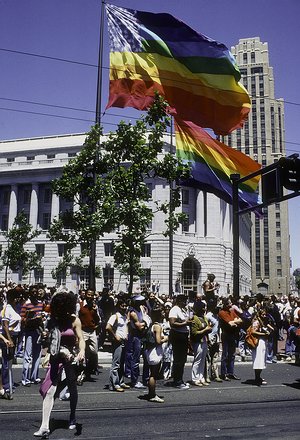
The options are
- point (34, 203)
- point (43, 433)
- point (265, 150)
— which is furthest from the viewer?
point (265, 150)

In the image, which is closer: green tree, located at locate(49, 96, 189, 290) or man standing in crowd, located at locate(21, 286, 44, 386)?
man standing in crowd, located at locate(21, 286, 44, 386)

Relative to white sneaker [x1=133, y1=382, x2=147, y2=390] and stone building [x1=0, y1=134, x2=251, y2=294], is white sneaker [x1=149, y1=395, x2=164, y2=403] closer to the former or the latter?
white sneaker [x1=133, y1=382, x2=147, y2=390]

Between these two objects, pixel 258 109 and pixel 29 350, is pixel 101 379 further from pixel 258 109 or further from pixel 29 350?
pixel 258 109

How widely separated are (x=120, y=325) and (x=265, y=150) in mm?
107960

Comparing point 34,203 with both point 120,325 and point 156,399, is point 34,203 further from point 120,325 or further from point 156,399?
point 156,399

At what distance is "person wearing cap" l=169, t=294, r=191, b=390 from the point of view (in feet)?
33.4

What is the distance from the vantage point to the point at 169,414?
7684mm

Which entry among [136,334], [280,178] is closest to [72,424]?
[136,334]

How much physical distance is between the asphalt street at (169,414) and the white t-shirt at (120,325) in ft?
3.86

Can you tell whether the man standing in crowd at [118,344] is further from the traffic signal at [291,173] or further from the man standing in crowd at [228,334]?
the traffic signal at [291,173]

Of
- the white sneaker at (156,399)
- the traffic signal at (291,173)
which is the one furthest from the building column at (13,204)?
the white sneaker at (156,399)

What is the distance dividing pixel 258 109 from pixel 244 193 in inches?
4133

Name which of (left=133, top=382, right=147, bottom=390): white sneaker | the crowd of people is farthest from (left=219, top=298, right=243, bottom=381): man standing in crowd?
(left=133, top=382, right=147, bottom=390): white sneaker

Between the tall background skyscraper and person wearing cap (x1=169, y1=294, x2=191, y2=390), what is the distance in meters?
105
